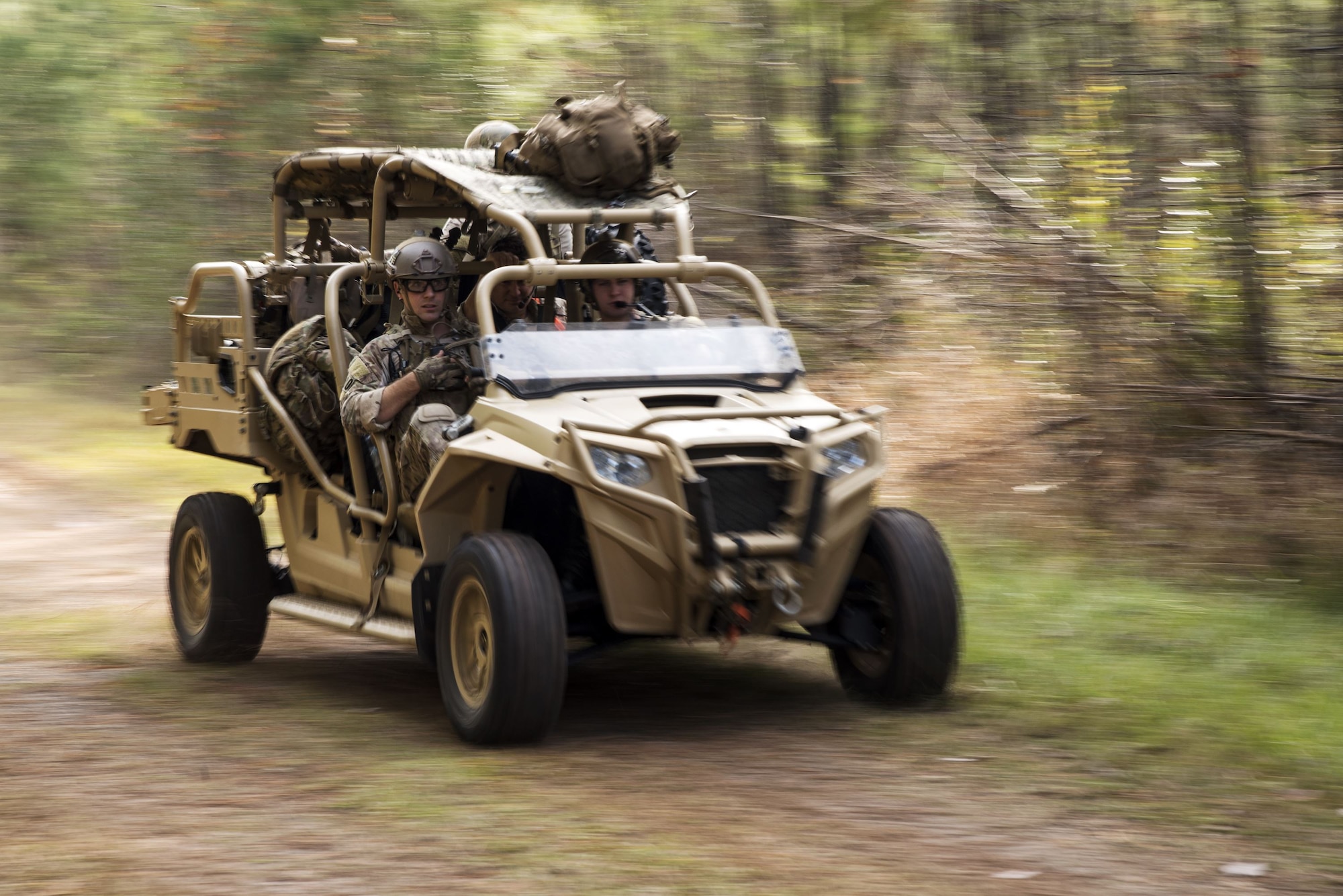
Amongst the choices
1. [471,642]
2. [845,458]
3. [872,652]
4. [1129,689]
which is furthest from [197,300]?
[1129,689]

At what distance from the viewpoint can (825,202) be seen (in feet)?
47.6

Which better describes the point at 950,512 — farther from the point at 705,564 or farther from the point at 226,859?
the point at 226,859

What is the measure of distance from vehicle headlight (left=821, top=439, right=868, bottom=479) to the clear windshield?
1.91ft

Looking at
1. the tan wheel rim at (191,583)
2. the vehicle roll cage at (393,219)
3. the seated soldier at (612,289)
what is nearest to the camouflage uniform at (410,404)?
the vehicle roll cage at (393,219)

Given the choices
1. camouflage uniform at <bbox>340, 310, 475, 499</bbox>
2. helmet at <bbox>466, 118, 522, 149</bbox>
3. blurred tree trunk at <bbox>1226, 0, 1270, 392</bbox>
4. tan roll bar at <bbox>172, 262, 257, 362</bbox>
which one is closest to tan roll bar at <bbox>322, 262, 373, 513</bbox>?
camouflage uniform at <bbox>340, 310, 475, 499</bbox>

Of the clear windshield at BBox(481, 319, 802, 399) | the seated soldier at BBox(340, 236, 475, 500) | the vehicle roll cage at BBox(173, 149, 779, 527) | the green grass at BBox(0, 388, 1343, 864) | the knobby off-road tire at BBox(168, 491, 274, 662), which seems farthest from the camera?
the knobby off-road tire at BBox(168, 491, 274, 662)

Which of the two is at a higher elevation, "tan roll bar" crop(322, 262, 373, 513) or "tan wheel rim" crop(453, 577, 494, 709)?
"tan roll bar" crop(322, 262, 373, 513)

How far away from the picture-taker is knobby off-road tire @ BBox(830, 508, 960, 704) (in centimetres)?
669

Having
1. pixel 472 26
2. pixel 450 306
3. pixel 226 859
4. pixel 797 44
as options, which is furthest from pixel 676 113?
pixel 226 859

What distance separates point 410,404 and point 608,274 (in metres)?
1.08

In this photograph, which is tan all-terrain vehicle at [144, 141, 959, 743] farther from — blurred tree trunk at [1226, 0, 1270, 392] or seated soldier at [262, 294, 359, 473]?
blurred tree trunk at [1226, 0, 1270, 392]

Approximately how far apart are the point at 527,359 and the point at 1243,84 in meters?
5.44

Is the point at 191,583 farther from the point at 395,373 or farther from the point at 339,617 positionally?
the point at 395,373

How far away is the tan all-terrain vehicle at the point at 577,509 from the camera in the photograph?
20.4 ft
